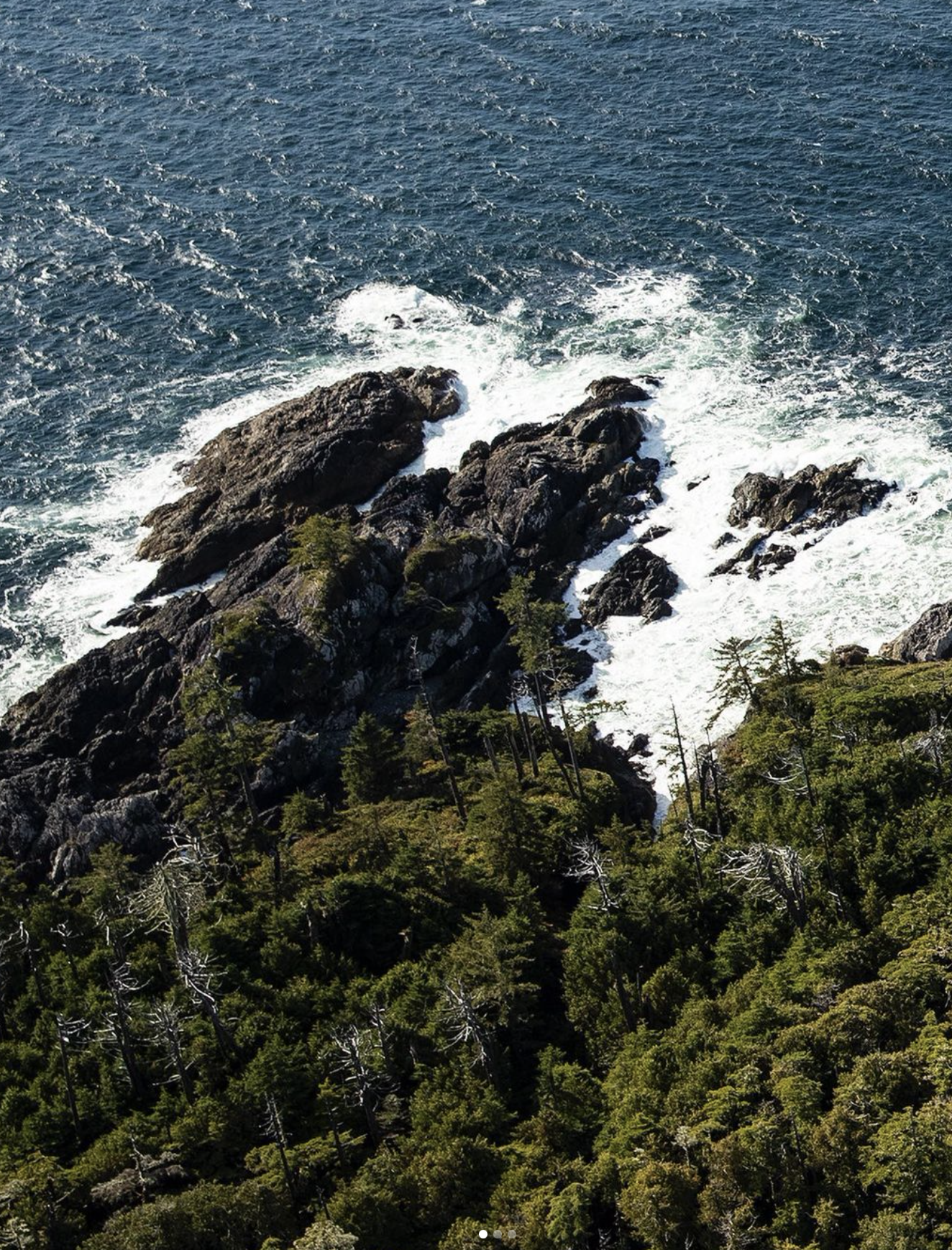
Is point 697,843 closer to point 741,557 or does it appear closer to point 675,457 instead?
point 741,557

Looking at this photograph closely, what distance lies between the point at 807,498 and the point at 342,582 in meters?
39.0

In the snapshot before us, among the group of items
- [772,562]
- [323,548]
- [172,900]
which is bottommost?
[772,562]

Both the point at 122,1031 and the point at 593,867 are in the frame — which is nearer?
the point at 122,1031

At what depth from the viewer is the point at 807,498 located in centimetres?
11600

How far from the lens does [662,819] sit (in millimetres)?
97062

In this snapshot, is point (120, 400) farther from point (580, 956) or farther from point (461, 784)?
point (580, 956)

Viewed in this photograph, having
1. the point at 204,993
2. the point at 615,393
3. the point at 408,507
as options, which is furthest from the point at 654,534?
the point at 204,993

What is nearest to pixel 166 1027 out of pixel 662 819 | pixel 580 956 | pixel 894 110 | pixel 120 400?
pixel 580 956

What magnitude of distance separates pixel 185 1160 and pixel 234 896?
2164cm

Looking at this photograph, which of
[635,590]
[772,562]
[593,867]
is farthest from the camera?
[635,590]

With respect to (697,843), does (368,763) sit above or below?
below

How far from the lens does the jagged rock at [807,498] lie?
11475 cm

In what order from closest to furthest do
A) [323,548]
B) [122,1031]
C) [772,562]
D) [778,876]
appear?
[122,1031], [778,876], [323,548], [772,562]

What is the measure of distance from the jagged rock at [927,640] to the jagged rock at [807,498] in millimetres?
13531
